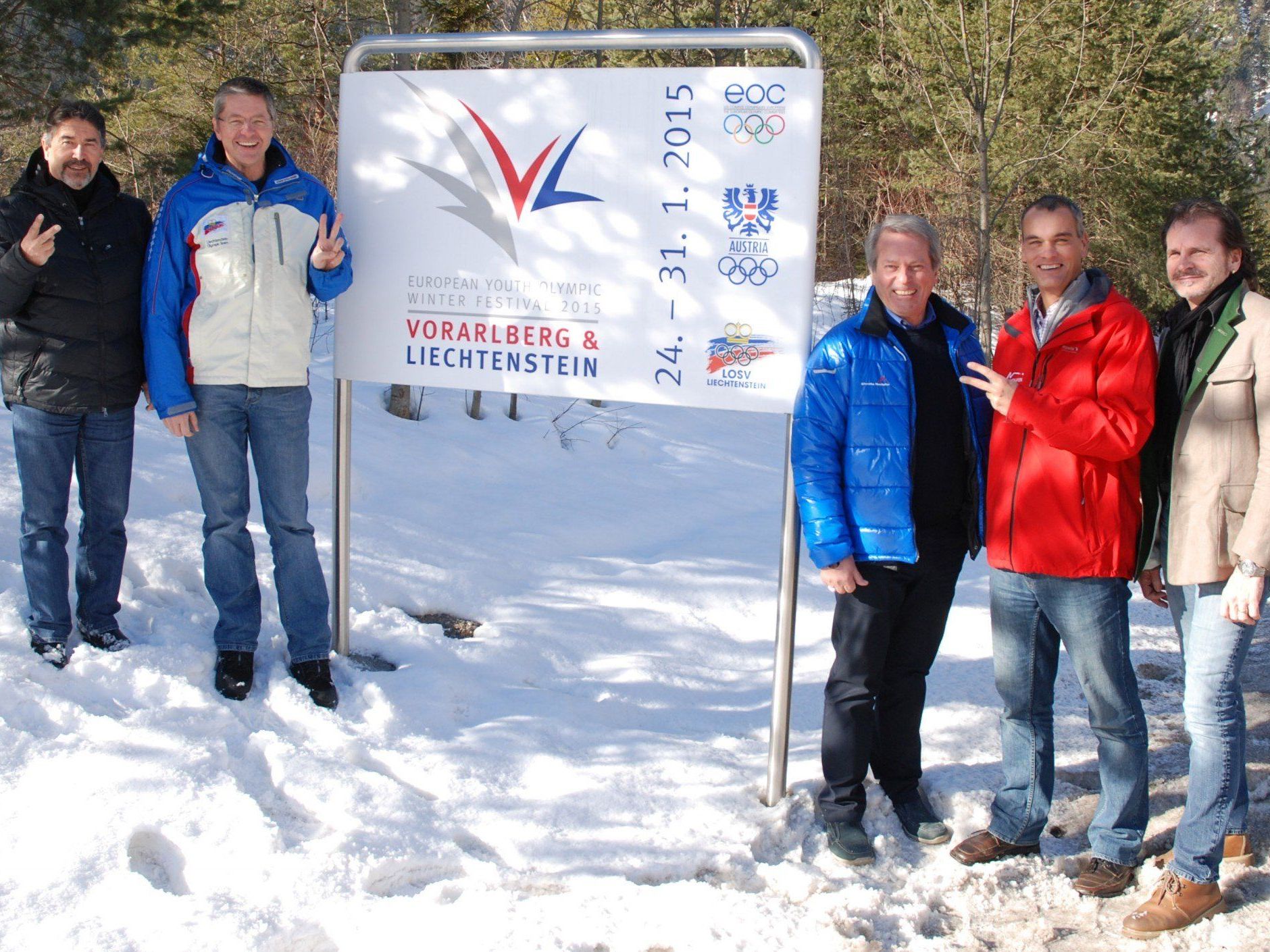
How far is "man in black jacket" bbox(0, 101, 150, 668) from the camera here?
3514 millimetres

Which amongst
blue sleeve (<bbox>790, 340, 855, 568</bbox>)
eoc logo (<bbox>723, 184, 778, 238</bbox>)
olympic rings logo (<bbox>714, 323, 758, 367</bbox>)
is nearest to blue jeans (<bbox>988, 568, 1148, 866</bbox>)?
blue sleeve (<bbox>790, 340, 855, 568</bbox>)

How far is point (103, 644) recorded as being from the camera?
12.3ft

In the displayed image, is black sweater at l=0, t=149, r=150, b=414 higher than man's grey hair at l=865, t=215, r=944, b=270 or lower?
lower

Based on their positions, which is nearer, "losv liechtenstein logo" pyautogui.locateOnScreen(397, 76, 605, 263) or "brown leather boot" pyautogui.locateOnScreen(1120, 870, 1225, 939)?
"brown leather boot" pyautogui.locateOnScreen(1120, 870, 1225, 939)

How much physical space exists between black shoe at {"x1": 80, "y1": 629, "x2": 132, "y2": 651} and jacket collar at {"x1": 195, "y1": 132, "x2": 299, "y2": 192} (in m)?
1.69

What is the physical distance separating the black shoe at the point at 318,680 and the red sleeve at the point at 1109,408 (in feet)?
8.30

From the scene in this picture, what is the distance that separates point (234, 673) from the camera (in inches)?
147

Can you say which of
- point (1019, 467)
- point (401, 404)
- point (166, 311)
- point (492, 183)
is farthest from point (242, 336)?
point (401, 404)

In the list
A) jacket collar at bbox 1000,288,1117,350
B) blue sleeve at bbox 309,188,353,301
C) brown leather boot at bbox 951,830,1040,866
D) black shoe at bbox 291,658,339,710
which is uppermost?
blue sleeve at bbox 309,188,353,301

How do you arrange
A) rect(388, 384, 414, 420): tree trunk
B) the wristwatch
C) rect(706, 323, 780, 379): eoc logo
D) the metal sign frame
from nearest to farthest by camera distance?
the wristwatch, the metal sign frame, rect(706, 323, 780, 379): eoc logo, rect(388, 384, 414, 420): tree trunk

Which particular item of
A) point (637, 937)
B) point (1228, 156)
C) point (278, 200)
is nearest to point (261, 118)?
point (278, 200)

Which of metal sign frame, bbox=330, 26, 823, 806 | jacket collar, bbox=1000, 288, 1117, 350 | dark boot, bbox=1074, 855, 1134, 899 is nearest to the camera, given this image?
jacket collar, bbox=1000, 288, 1117, 350

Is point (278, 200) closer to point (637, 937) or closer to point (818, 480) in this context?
point (818, 480)

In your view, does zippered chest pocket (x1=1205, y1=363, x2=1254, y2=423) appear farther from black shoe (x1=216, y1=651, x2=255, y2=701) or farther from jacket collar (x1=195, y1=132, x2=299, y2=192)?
black shoe (x1=216, y1=651, x2=255, y2=701)
